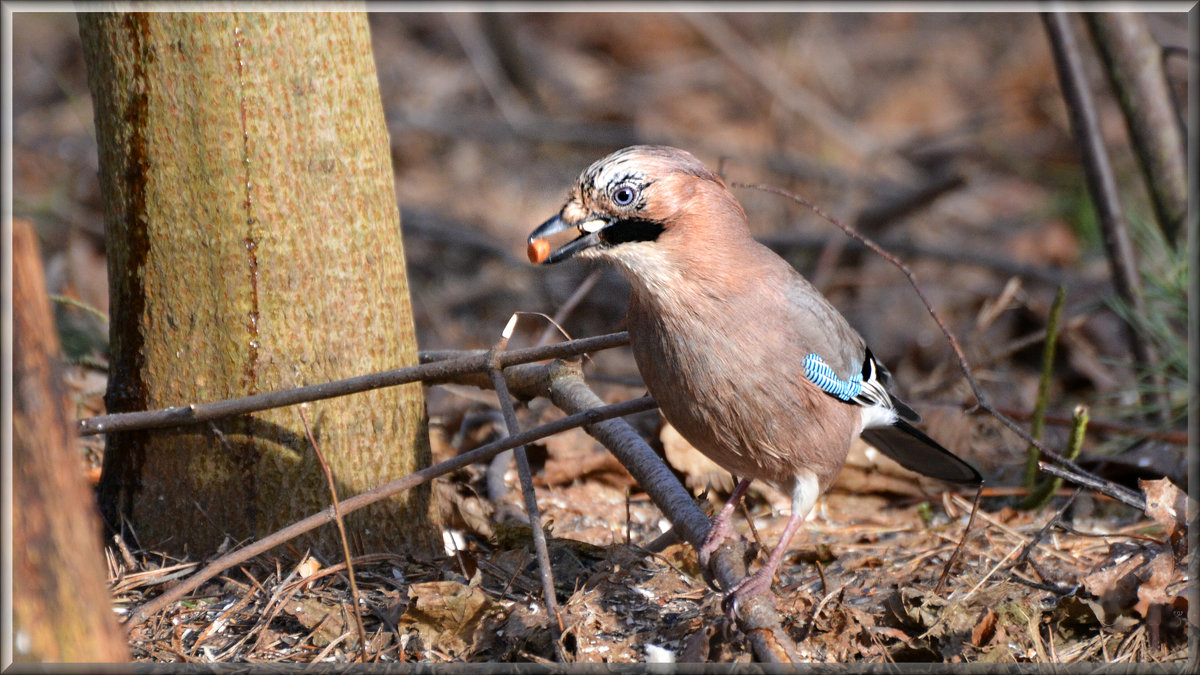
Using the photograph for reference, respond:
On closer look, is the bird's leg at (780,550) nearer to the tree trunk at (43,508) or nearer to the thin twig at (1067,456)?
the thin twig at (1067,456)

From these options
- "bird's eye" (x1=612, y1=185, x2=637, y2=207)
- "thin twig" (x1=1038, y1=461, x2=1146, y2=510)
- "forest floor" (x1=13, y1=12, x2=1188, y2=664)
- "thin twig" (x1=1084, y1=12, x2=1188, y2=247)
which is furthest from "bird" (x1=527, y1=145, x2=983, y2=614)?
"thin twig" (x1=1084, y1=12, x2=1188, y2=247)

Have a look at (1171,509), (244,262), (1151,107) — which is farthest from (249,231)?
(1151,107)

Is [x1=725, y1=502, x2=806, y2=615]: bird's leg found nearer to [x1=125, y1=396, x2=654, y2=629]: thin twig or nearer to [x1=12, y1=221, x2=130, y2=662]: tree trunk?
[x1=125, y1=396, x2=654, y2=629]: thin twig

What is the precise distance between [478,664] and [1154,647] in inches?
65.2

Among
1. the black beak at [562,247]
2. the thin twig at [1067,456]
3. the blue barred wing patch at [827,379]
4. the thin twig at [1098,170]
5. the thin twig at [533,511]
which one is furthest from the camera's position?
the thin twig at [1098,170]

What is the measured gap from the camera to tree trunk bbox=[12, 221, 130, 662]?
63.2 inches

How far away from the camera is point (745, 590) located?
2.50 metres

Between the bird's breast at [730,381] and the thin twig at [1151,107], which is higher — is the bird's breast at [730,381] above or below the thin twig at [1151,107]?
below

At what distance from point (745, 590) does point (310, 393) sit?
120cm

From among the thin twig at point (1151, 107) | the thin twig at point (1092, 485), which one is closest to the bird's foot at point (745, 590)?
the thin twig at point (1092, 485)

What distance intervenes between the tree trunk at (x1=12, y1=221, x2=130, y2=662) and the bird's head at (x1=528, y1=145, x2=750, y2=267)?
1.09 meters

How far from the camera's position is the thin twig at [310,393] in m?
2.64

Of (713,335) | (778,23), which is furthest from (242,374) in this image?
(778,23)

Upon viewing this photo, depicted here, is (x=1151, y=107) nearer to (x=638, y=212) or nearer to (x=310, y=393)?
(x=638, y=212)
